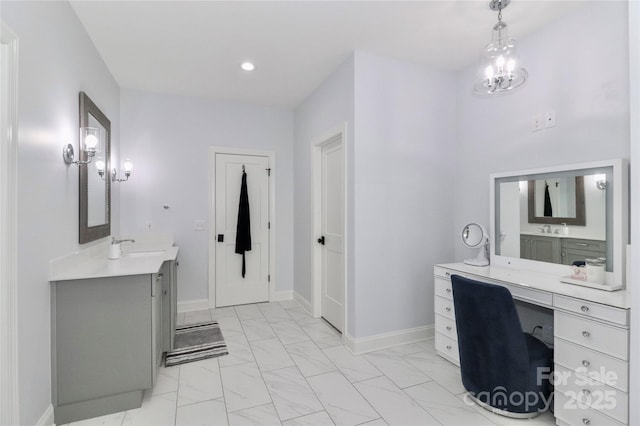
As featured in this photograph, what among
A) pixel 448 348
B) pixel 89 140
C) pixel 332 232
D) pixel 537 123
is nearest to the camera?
pixel 89 140

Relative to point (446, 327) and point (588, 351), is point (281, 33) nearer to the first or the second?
point (446, 327)

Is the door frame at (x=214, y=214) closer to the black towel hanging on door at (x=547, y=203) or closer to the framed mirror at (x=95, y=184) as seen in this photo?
the framed mirror at (x=95, y=184)

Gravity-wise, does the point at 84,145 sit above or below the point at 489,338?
above

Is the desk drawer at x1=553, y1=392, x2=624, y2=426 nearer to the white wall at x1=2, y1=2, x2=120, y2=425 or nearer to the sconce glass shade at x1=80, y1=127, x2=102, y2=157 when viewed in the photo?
the white wall at x1=2, y1=2, x2=120, y2=425

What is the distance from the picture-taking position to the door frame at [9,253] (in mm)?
1406

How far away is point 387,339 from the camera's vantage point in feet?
Answer: 9.45

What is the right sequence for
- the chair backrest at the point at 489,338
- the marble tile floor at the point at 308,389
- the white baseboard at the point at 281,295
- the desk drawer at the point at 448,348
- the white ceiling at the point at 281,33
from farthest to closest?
the white baseboard at the point at 281,295, the desk drawer at the point at 448,348, the white ceiling at the point at 281,33, the marble tile floor at the point at 308,389, the chair backrest at the point at 489,338

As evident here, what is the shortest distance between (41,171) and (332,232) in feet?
8.00

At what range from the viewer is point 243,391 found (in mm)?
2188

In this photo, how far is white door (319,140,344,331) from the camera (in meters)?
3.23

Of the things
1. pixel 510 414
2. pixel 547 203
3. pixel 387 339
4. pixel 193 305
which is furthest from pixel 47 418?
pixel 547 203

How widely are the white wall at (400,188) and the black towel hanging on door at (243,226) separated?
1.85m

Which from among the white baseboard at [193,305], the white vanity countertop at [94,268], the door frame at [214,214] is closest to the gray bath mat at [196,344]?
the white baseboard at [193,305]

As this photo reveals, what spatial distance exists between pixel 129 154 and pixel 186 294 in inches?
72.2
